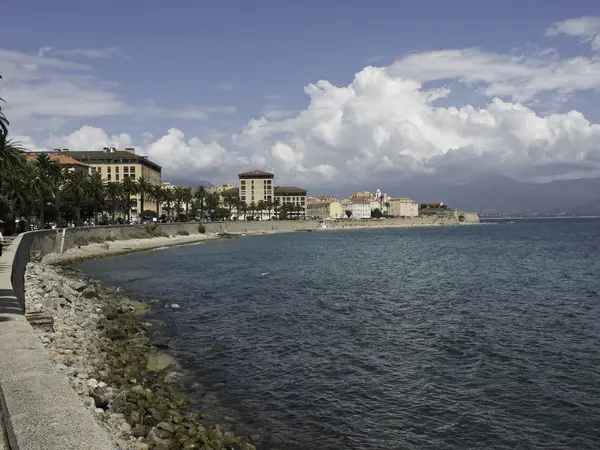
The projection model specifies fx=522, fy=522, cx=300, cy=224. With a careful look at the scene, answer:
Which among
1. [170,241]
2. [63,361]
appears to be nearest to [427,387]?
[63,361]

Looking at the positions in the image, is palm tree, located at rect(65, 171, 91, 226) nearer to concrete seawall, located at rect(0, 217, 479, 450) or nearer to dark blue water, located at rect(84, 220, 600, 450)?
dark blue water, located at rect(84, 220, 600, 450)

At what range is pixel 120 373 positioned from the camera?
56.8ft

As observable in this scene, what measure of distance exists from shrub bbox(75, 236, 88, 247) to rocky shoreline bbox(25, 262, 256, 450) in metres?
47.0

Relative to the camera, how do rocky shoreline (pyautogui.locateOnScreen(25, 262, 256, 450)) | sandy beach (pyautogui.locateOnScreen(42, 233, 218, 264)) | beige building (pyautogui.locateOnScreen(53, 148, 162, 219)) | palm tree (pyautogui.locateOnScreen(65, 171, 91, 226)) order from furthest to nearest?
beige building (pyautogui.locateOnScreen(53, 148, 162, 219)) → palm tree (pyautogui.locateOnScreen(65, 171, 91, 226)) → sandy beach (pyautogui.locateOnScreen(42, 233, 218, 264)) → rocky shoreline (pyautogui.locateOnScreen(25, 262, 256, 450))

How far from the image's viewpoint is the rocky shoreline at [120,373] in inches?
484

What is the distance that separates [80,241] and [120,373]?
63.8m

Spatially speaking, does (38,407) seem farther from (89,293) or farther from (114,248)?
(114,248)

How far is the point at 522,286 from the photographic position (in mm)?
44250

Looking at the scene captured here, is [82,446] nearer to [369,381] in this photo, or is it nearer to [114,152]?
[369,381]

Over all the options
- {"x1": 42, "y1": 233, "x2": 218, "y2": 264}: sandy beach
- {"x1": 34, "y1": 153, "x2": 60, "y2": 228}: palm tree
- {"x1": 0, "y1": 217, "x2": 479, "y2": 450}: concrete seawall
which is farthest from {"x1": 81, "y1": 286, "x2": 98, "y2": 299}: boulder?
{"x1": 34, "y1": 153, "x2": 60, "y2": 228}: palm tree

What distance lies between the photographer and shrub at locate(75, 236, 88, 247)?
244ft

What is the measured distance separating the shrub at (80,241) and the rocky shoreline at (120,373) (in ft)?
154

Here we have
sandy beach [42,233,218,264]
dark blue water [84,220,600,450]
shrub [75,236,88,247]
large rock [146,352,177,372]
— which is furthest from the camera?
shrub [75,236,88,247]

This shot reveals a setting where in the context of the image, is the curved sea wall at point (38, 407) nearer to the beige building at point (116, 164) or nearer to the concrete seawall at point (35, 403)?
the concrete seawall at point (35, 403)
